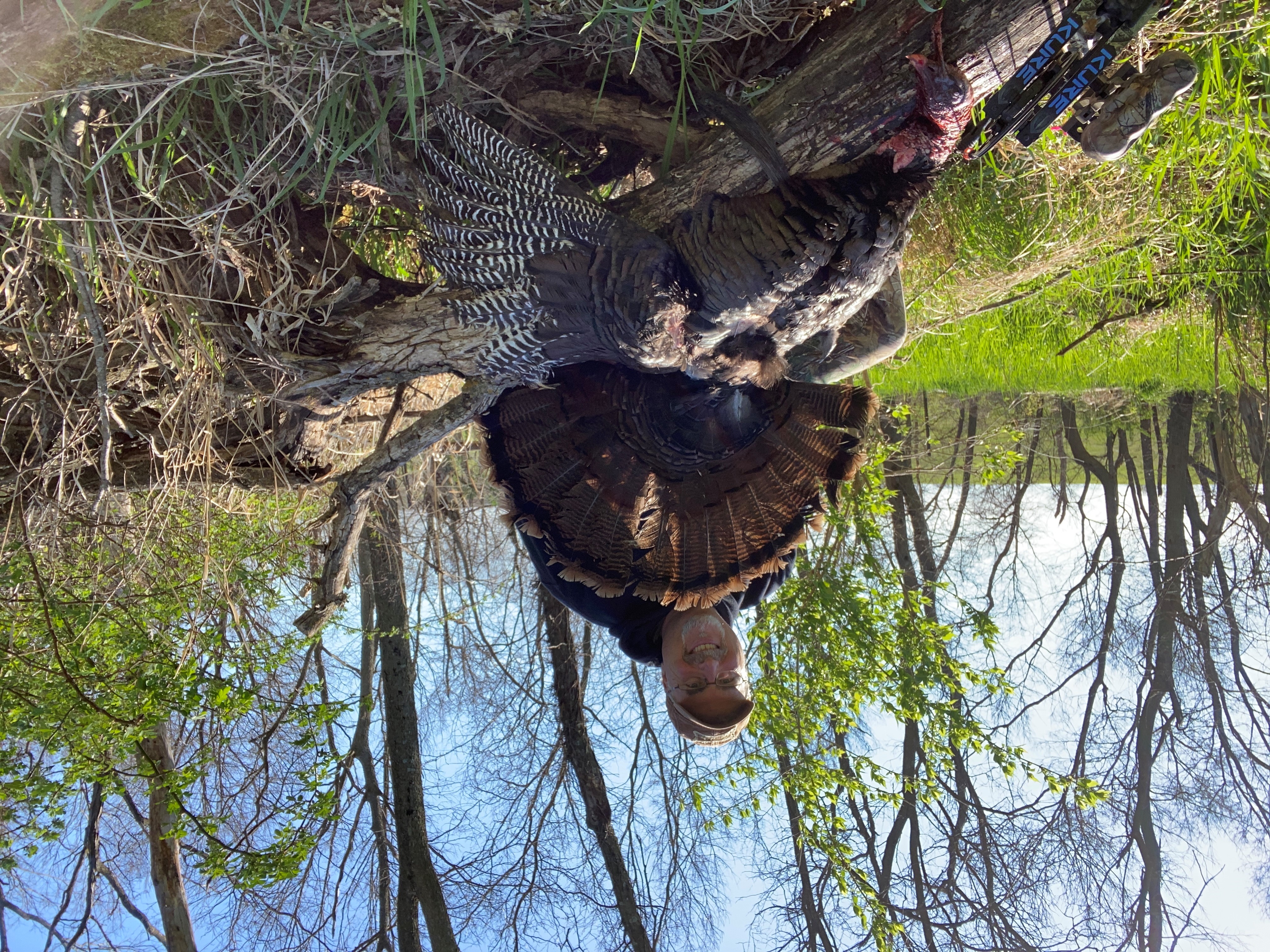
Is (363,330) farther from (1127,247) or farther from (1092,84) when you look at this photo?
(1127,247)

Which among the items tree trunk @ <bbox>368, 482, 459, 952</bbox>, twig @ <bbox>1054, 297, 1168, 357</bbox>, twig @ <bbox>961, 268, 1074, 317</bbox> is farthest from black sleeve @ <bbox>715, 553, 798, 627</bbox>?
twig @ <bbox>1054, 297, 1168, 357</bbox>

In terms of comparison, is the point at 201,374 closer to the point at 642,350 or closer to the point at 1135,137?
the point at 642,350

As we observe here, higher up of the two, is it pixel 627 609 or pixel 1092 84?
pixel 1092 84

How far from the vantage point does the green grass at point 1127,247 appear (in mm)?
1803

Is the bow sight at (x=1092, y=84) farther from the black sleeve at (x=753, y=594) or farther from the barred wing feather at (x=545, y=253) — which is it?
the black sleeve at (x=753, y=594)

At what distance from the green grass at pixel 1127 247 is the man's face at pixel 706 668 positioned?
3.97 ft

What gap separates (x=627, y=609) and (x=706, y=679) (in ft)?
0.84

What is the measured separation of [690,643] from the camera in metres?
1.44

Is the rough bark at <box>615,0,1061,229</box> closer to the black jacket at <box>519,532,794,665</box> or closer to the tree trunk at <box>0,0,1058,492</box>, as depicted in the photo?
the tree trunk at <box>0,0,1058,492</box>

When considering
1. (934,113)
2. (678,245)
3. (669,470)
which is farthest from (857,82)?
(669,470)

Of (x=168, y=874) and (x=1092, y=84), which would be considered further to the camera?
(x=168, y=874)

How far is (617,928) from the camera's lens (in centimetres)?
354

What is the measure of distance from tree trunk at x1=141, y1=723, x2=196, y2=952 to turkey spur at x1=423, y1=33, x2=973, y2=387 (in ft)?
8.16

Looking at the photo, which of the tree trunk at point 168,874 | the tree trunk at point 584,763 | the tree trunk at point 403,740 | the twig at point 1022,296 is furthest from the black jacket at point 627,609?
the twig at point 1022,296
